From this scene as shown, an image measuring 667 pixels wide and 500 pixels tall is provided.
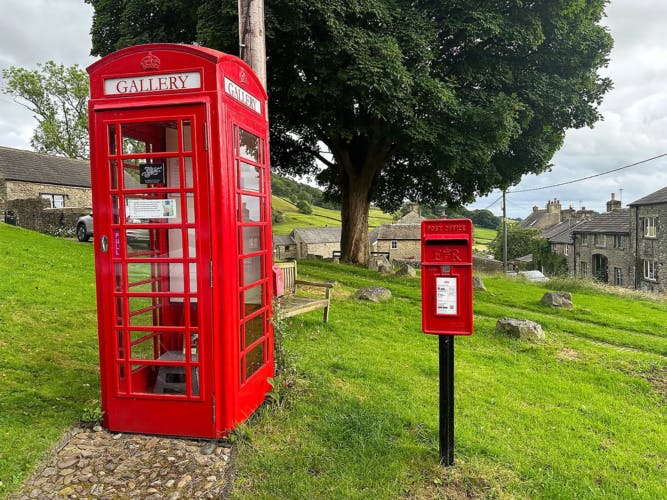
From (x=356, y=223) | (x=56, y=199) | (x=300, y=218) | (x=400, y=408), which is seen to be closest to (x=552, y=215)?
(x=300, y=218)

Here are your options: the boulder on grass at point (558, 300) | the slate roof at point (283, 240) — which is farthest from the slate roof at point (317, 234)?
the boulder on grass at point (558, 300)

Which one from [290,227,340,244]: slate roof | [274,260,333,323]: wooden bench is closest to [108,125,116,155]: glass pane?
[274,260,333,323]: wooden bench

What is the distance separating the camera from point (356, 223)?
1738cm

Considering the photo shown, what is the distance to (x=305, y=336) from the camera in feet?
22.0

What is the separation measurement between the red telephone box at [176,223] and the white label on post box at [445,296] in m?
1.62

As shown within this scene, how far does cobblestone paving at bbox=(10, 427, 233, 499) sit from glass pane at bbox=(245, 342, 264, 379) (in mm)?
665

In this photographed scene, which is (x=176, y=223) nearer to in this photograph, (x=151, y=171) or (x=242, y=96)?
(x=151, y=171)

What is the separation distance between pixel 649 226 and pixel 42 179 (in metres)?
39.5

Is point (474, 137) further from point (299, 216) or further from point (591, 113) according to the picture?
point (299, 216)

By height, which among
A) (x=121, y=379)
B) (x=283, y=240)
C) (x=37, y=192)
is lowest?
(x=121, y=379)

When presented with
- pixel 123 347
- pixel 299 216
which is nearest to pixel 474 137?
pixel 123 347

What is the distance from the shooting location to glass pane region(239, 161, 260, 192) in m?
3.80

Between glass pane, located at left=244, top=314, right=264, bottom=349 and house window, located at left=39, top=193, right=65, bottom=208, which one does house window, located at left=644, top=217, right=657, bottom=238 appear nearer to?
glass pane, located at left=244, top=314, right=264, bottom=349

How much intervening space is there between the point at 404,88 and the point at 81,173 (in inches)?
966
